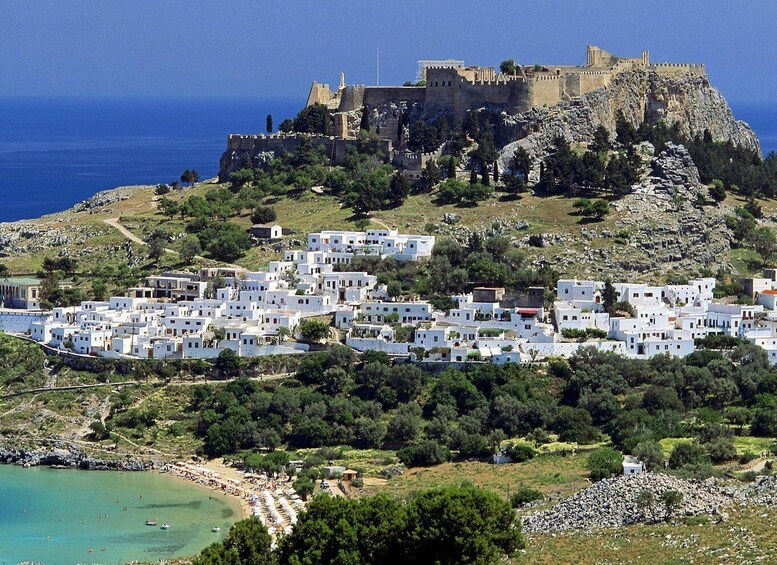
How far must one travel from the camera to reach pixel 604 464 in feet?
152

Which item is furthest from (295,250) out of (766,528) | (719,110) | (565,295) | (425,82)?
(766,528)

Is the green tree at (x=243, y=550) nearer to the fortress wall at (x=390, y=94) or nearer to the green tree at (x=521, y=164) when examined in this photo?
the green tree at (x=521, y=164)

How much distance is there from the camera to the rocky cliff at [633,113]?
230 feet

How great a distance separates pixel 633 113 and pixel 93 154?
68126mm

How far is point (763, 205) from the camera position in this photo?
69.1 meters

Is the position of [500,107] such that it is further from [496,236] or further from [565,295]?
[565,295]

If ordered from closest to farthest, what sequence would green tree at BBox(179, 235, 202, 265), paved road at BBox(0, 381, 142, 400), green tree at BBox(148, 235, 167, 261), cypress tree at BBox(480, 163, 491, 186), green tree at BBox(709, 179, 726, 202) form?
paved road at BBox(0, 381, 142, 400) < green tree at BBox(179, 235, 202, 265) < green tree at BBox(148, 235, 167, 261) < cypress tree at BBox(480, 163, 491, 186) < green tree at BBox(709, 179, 726, 202)

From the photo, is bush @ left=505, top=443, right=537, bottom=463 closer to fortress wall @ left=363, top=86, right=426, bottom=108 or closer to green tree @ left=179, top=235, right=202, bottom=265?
green tree @ left=179, top=235, right=202, bottom=265

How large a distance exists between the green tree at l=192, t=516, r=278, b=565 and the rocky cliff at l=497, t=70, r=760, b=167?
32542mm

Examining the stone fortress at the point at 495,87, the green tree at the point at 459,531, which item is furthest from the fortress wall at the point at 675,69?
the green tree at the point at 459,531

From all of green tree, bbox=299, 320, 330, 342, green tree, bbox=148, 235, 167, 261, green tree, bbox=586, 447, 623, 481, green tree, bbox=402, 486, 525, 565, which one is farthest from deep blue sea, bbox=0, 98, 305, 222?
green tree, bbox=402, 486, 525, 565

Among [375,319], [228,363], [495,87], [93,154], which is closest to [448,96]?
[495,87]

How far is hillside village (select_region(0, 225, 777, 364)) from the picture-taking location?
2203 inches

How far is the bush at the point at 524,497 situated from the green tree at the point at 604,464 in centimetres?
180
